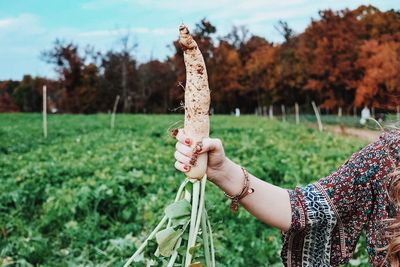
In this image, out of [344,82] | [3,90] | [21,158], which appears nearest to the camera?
[21,158]

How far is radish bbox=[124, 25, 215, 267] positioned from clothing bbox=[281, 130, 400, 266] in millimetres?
356

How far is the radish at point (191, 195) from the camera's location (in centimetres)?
140

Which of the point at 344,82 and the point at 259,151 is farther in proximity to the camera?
the point at 344,82

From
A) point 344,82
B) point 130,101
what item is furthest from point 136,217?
point 130,101

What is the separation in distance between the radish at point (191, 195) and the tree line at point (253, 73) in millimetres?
32882

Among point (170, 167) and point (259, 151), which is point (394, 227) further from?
point (259, 151)

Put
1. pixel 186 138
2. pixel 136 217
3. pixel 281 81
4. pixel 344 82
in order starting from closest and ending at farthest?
pixel 186 138, pixel 136 217, pixel 344 82, pixel 281 81

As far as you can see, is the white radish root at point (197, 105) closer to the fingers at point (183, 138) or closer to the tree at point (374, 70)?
the fingers at point (183, 138)

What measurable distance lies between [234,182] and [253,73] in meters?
52.1

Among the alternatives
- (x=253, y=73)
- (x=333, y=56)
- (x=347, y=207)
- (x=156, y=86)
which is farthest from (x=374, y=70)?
(x=347, y=207)

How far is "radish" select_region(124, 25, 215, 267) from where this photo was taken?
1.40 meters

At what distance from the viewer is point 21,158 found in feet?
35.4

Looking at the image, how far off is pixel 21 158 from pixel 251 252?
7262mm

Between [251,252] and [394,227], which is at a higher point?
[394,227]
